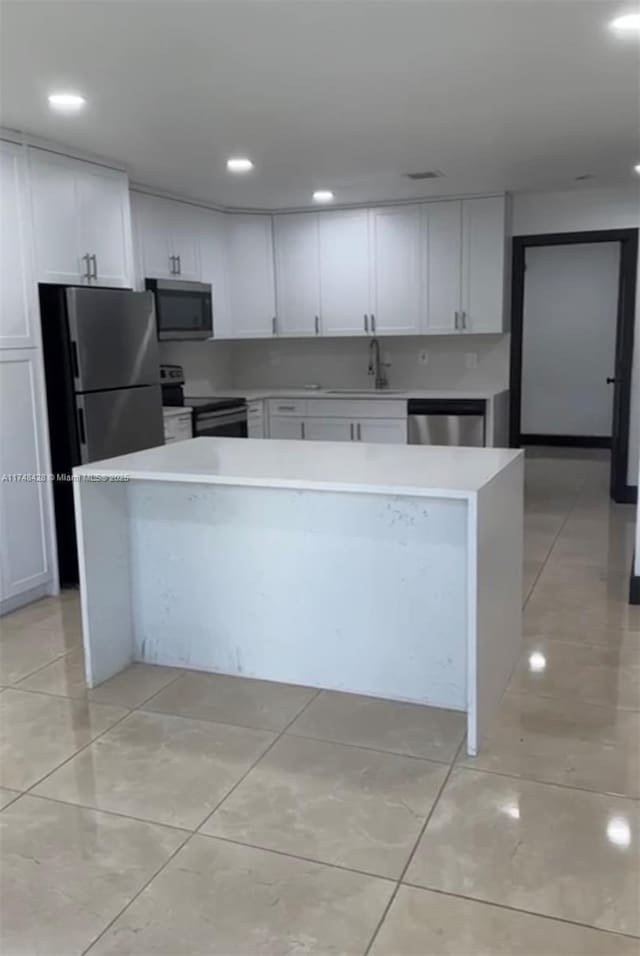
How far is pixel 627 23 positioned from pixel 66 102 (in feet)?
7.22

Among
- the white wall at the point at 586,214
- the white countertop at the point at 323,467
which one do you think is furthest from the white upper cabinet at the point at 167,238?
the white wall at the point at 586,214

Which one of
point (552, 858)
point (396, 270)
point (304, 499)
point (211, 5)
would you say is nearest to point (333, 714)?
point (304, 499)

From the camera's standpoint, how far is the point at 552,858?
203 centimetres

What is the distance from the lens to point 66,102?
333 cm

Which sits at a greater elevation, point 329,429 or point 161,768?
point 329,429

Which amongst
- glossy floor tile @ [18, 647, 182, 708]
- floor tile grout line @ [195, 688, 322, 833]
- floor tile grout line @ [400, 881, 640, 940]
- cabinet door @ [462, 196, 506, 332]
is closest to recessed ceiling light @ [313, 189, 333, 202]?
cabinet door @ [462, 196, 506, 332]

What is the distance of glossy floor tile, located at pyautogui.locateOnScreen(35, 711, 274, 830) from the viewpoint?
2.31 meters

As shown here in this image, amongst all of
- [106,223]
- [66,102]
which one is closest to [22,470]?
[106,223]

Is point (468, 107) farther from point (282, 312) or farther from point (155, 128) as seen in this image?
point (282, 312)

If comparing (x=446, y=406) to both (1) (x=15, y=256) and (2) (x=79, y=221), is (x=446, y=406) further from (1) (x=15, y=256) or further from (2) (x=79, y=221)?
(1) (x=15, y=256)

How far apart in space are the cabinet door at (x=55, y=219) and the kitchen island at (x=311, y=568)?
1389 millimetres

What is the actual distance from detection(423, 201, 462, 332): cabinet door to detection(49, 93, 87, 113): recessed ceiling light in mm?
3087

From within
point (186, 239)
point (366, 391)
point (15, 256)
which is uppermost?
point (186, 239)

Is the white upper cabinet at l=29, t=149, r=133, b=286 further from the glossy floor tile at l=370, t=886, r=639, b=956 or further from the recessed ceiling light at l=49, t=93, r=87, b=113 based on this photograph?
the glossy floor tile at l=370, t=886, r=639, b=956
